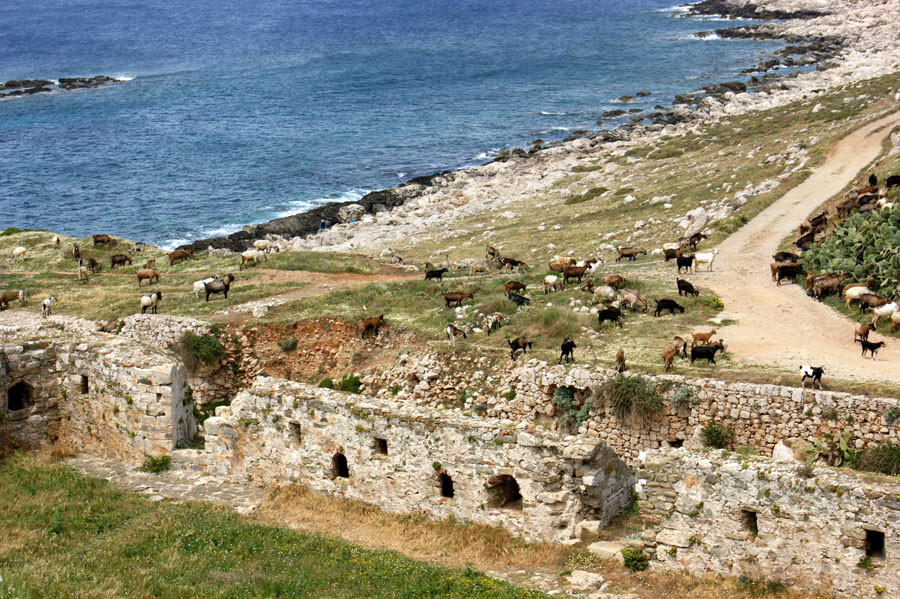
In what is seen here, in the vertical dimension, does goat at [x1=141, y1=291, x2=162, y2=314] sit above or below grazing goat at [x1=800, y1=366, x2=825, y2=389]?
below

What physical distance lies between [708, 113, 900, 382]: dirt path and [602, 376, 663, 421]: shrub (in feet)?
10.8

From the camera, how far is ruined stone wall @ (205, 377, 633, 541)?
16984 millimetres

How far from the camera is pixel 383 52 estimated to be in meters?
187

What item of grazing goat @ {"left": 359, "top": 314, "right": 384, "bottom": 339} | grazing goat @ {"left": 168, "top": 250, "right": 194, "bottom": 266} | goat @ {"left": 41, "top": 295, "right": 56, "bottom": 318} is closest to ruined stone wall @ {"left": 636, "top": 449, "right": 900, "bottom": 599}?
grazing goat @ {"left": 359, "top": 314, "right": 384, "bottom": 339}

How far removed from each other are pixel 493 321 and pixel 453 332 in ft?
5.57

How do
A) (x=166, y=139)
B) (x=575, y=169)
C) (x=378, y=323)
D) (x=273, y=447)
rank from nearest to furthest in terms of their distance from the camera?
(x=273, y=447)
(x=378, y=323)
(x=575, y=169)
(x=166, y=139)

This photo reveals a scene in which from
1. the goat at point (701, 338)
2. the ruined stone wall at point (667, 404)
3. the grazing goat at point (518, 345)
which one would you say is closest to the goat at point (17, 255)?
the ruined stone wall at point (667, 404)

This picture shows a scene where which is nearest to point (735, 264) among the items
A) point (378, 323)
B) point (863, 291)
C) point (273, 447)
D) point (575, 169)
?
point (863, 291)

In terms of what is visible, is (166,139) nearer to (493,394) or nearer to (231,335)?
(231,335)

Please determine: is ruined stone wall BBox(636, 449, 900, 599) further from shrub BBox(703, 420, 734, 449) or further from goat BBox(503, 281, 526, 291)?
goat BBox(503, 281, 526, 291)

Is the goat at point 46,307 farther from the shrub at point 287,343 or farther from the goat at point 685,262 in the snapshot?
the goat at point 685,262

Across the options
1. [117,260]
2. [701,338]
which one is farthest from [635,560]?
[117,260]

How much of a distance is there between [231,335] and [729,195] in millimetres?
31213

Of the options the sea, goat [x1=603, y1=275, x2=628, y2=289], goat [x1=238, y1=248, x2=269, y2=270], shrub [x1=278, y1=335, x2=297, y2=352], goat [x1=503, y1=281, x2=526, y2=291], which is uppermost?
the sea
